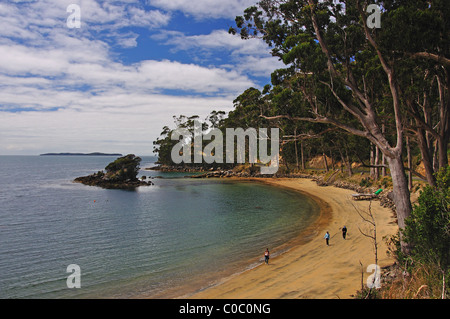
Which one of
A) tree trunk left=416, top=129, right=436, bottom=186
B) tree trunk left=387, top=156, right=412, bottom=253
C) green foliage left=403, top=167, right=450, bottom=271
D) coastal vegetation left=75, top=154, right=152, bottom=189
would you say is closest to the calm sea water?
tree trunk left=387, top=156, right=412, bottom=253

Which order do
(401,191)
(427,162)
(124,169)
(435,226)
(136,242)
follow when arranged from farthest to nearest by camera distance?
(124,169)
(136,242)
(427,162)
(401,191)
(435,226)

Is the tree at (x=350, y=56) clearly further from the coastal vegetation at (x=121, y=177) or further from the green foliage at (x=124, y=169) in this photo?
the green foliage at (x=124, y=169)

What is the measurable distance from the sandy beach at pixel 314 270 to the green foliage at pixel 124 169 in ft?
187

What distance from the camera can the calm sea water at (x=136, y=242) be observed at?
1591 cm

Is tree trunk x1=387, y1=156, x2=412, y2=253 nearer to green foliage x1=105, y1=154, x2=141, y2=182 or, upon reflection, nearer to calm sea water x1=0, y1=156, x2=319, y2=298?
calm sea water x1=0, y1=156, x2=319, y2=298

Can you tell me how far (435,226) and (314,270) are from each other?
25.4 feet

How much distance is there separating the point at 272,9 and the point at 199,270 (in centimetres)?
1811

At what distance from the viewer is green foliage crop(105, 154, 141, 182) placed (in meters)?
71.8

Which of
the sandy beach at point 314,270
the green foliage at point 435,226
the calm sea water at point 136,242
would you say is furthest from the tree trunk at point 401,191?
the calm sea water at point 136,242

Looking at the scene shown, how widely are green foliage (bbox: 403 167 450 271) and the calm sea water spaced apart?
33.6 feet

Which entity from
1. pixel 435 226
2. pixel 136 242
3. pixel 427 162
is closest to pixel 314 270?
pixel 435 226

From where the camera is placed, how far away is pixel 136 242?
2383 centimetres

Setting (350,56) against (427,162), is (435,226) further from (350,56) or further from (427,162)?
(350,56)

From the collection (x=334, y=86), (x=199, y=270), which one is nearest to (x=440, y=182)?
(x=334, y=86)
